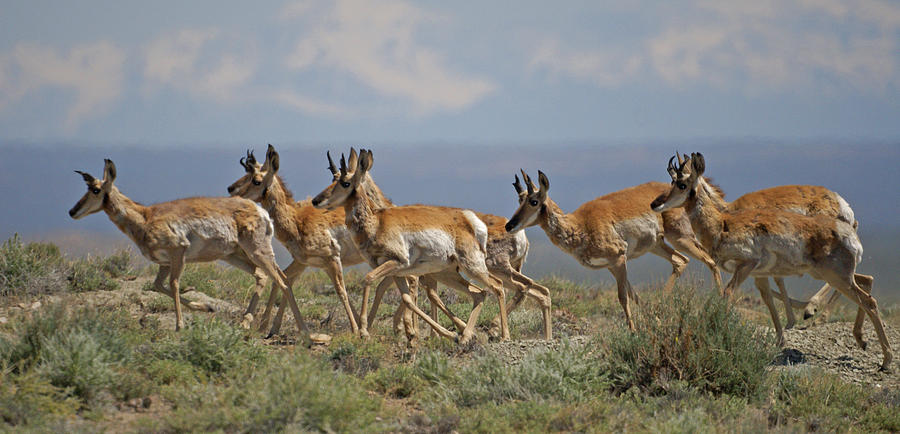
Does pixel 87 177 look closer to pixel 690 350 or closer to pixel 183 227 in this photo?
pixel 183 227

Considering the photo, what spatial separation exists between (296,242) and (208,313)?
2353 millimetres

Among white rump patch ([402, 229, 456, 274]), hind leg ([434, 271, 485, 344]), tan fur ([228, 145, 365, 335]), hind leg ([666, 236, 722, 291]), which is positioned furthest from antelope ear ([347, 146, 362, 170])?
hind leg ([666, 236, 722, 291])

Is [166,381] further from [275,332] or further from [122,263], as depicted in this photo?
[122,263]

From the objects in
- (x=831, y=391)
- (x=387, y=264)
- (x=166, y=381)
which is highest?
(x=387, y=264)

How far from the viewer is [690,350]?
9.55 meters

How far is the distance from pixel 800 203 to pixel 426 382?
25.7ft

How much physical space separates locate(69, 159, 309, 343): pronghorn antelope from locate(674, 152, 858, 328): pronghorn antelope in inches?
268

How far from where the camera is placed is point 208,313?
45.6ft

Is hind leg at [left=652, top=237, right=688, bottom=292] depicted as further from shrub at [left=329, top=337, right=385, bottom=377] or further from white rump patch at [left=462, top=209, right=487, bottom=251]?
shrub at [left=329, top=337, right=385, bottom=377]

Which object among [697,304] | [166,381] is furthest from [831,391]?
[166,381]

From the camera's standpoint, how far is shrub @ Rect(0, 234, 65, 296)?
14.2 m

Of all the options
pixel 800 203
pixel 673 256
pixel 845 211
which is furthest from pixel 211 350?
pixel 845 211

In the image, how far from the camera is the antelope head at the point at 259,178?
13.1 metres

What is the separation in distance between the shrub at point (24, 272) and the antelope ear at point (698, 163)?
10977 mm
